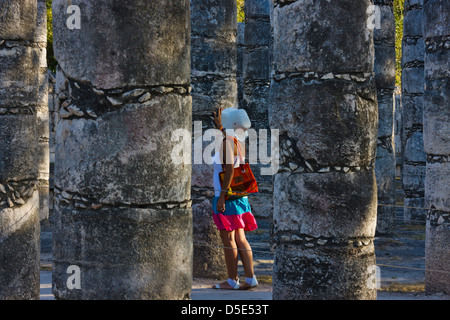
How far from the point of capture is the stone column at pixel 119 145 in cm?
430

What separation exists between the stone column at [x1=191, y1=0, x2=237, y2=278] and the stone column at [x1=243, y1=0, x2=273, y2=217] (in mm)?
6097

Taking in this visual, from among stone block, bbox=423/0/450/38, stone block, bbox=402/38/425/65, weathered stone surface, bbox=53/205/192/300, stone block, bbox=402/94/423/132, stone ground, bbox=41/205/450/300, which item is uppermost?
stone block, bbox=402/38/425/65

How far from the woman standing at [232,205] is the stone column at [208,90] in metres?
0.84

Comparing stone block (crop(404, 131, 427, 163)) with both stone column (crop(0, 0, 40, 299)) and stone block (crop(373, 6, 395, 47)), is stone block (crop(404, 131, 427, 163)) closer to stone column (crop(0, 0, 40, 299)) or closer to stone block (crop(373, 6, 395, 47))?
stone block (crop(373, 6, 395, 47))

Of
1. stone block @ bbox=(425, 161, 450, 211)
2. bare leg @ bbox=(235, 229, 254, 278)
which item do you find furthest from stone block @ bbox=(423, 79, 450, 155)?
bare leg @ bbox=(235, 229, 254, 278)

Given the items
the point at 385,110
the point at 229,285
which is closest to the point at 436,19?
the point at 229,285

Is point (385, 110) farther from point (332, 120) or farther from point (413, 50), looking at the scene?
point (332, 120)

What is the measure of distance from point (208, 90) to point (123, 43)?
4273mm

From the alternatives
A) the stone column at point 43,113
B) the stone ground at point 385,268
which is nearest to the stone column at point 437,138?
the stone ground at point 385,268

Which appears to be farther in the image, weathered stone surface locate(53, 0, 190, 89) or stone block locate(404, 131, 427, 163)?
stone block locate(404, 131, 427, 163)

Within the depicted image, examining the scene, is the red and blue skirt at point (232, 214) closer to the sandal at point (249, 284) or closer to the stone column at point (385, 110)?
the sandal at point (249, 284)

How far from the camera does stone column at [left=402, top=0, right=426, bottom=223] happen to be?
13.2 metres

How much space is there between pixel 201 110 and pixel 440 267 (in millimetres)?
3014
